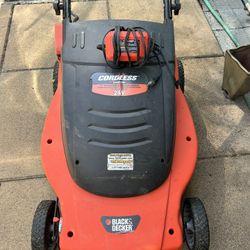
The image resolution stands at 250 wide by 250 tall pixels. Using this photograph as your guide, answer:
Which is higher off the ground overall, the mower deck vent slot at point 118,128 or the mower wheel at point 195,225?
the mower deck vent slot at point 118,128

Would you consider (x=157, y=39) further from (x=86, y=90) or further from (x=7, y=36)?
(x=7, y=36)

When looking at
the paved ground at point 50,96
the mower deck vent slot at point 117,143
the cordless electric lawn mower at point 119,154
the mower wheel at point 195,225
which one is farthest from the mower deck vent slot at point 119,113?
the paved ground at point 50,96

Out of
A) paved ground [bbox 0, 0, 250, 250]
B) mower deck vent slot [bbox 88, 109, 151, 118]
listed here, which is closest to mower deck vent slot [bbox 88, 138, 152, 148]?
mower deck vent slot [bbox 88, 109, 151, 118]

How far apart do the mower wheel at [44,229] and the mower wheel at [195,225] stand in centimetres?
62

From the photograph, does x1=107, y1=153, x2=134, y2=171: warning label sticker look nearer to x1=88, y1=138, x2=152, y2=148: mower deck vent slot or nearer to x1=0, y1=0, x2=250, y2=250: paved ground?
x1=88, y1=138, x2=152, y2=148: mower deck vent slot

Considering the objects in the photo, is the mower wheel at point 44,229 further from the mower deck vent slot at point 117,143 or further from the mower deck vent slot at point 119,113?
the mower deck vent slot at point 119,113

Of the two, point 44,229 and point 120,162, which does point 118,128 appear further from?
point 44,229

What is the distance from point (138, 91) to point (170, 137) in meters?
0.27

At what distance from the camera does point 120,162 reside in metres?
2.02

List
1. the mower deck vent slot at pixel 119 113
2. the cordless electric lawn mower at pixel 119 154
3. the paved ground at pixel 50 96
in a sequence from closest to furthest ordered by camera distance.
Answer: the cordless electric lawn mower at pixel 119 154, the mower deck vent slot at pixel 119 113, the paved ground at pixel 50 96

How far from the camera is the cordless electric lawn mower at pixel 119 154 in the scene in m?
1.97

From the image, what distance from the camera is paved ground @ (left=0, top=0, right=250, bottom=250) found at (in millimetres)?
2420

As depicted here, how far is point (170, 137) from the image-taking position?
2.12 meters

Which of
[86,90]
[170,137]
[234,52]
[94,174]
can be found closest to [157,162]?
[170,137]
